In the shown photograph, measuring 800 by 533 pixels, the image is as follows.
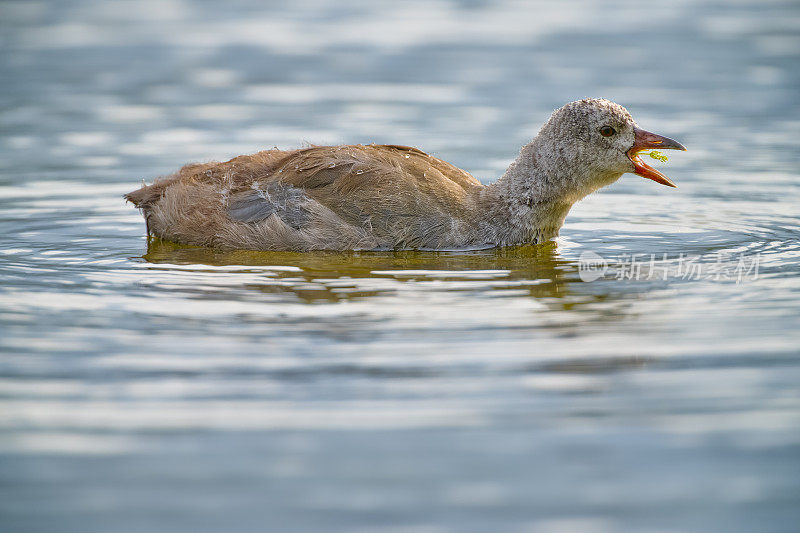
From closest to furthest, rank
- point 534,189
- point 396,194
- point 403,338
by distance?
point 403,338
point 396,194
point 534,189

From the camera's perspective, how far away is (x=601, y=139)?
8.74 meters

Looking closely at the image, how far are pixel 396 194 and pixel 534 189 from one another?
1.12 meters

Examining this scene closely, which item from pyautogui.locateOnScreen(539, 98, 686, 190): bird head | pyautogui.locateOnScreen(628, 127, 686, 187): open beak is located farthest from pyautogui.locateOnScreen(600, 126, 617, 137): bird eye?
pyautogui.locateOnScreen(628, 127, 686, 187): open beak

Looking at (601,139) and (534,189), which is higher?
(601,139)

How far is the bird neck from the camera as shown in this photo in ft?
29.0

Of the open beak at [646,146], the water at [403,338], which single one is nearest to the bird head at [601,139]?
the open beak at [646,146]

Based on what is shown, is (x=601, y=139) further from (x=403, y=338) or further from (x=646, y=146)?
(x=403, y=338)

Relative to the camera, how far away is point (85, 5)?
60.0 feet

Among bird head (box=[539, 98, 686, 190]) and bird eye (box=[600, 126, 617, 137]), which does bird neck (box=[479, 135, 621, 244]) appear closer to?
bird head (box=[539, 98, 686, 190])

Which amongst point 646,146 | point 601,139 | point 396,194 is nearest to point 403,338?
point 396,194

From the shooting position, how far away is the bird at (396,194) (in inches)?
→ 336

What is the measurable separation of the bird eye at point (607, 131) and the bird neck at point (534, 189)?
0.24 metres

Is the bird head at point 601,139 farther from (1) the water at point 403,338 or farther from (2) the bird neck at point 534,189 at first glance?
(1) the water at point 403,338

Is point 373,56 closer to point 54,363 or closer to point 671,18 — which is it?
point 671,18
